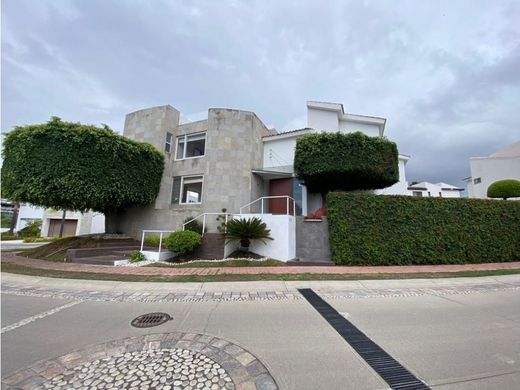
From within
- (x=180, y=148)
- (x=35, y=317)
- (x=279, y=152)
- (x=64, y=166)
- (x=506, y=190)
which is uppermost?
(x=180, y=148)

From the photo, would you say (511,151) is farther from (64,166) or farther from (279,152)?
(64,166)

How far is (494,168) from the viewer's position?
20453 mm

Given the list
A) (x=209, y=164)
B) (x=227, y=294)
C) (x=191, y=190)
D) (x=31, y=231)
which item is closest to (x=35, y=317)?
(x=227, y=294)

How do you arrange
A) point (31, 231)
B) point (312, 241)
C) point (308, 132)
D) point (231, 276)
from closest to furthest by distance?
1. point (231, 276)
2. point (312, 241)
3. point (308, 132)
4. point (31, 231)

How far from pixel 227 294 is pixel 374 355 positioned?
3.38 metres

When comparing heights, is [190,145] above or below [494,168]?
below

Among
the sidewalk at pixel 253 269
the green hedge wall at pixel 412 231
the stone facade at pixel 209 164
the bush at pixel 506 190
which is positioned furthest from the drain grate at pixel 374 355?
the bush at pixel 506 190

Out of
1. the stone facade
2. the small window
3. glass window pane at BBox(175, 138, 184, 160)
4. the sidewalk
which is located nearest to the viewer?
the sidewalk

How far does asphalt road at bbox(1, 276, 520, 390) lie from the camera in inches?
100

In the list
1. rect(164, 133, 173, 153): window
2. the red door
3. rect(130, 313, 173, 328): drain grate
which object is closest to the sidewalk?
rect(130, 313, 173, 328): drain grate

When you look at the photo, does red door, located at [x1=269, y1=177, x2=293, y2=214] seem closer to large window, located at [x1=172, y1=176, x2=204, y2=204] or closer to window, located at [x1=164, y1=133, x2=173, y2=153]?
large window, located at [x1=172, y1=176, x2=204, y2=204]

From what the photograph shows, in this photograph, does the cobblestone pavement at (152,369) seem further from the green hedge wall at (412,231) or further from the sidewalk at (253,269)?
the green hedge wall at (412,231)

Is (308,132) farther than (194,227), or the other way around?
(308,132)

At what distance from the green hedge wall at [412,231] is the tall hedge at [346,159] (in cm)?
203
